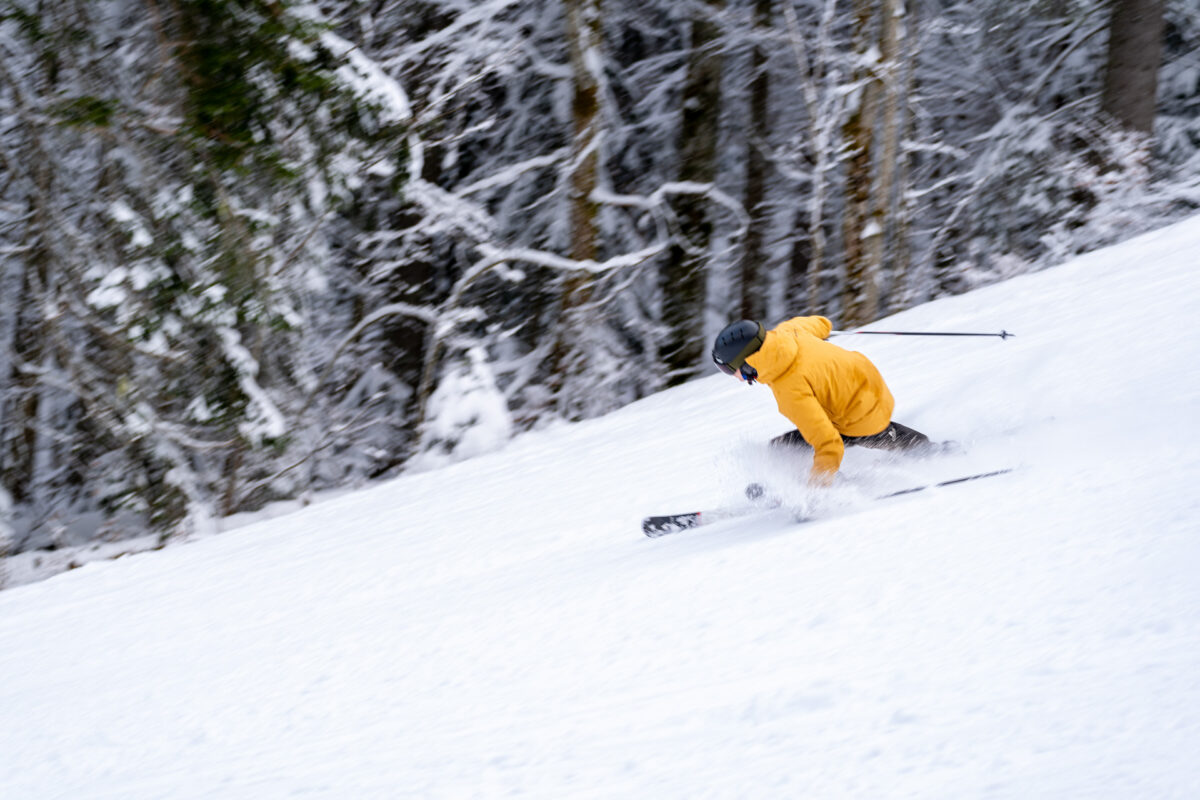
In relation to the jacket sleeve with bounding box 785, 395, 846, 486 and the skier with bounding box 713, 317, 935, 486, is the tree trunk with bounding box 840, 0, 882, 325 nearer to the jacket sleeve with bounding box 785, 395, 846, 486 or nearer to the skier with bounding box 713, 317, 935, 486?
the skier with bounding box 713, 317, 935, 486

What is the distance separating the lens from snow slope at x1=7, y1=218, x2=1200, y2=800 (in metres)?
2.07

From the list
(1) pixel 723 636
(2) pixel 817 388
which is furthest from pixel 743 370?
(1) pixel 723 636

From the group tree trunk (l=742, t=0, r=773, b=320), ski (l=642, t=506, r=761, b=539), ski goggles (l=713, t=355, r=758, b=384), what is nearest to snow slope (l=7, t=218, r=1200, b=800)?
Result: ski (l=642, t=506, r=761, b=539)

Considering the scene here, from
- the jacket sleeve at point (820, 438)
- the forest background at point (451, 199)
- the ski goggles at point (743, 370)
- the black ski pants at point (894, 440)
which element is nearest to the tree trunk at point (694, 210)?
the forest background at point (451, 199)

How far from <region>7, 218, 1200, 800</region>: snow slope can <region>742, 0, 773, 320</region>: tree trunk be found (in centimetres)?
713

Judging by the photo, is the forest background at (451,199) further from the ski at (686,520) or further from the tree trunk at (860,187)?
the ski at (686,520)

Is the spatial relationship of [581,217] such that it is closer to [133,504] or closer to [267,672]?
[133,504]

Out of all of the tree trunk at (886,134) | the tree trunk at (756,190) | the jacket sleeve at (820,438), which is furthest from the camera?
the tree trunk at (756,190)

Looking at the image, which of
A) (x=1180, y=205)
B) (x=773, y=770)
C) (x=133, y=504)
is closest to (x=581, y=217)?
(x=133, y=504)

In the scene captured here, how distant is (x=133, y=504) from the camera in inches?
367

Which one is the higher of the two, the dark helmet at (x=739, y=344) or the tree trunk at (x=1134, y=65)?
the dark helmet at (x=739, y=344)

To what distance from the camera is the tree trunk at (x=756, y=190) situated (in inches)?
492

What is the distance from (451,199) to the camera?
1070 centimetres

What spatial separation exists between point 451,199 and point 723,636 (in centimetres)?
868
